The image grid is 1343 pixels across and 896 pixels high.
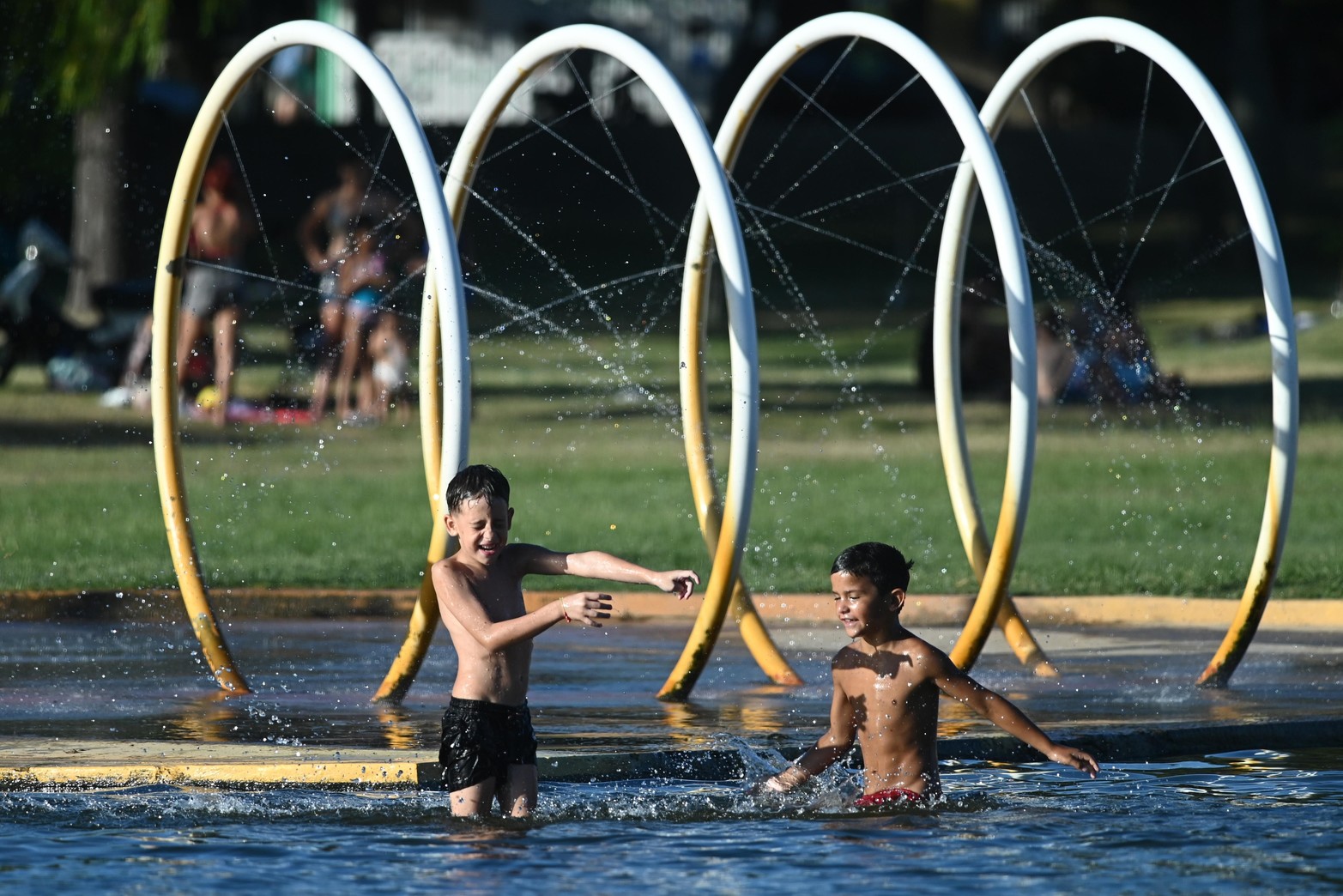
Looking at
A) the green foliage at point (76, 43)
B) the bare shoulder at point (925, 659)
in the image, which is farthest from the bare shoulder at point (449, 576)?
the green foliage at point (76, 43)

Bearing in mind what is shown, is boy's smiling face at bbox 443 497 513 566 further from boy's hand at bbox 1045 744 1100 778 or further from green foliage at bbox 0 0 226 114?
green foliage at bbox 0 0 226 114

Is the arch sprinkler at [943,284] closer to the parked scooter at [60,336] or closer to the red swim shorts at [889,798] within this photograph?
the red swim shorts at [889,798]

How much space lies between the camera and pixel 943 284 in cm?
983

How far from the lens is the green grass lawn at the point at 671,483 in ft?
41.3

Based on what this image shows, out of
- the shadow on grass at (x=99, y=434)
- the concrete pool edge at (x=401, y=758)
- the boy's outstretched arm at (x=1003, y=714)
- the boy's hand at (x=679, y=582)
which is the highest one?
the shadow on grass at (x=99, y=434)

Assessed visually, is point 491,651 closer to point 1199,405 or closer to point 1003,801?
point 1003,801

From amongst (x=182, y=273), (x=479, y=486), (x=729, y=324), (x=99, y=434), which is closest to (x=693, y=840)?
(x=479, y=486)

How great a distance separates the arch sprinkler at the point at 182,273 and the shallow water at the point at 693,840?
2.28m

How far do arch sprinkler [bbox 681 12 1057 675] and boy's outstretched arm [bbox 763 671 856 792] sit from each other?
1.72m

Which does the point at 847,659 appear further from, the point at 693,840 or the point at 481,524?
the point at 481,524

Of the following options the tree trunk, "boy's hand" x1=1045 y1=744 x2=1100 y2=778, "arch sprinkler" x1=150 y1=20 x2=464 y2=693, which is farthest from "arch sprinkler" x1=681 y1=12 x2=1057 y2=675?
the tree trunk

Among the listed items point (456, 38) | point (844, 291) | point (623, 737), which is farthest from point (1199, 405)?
point (456, 38)

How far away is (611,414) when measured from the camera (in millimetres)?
21641

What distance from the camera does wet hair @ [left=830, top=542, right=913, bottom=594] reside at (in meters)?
6.45
